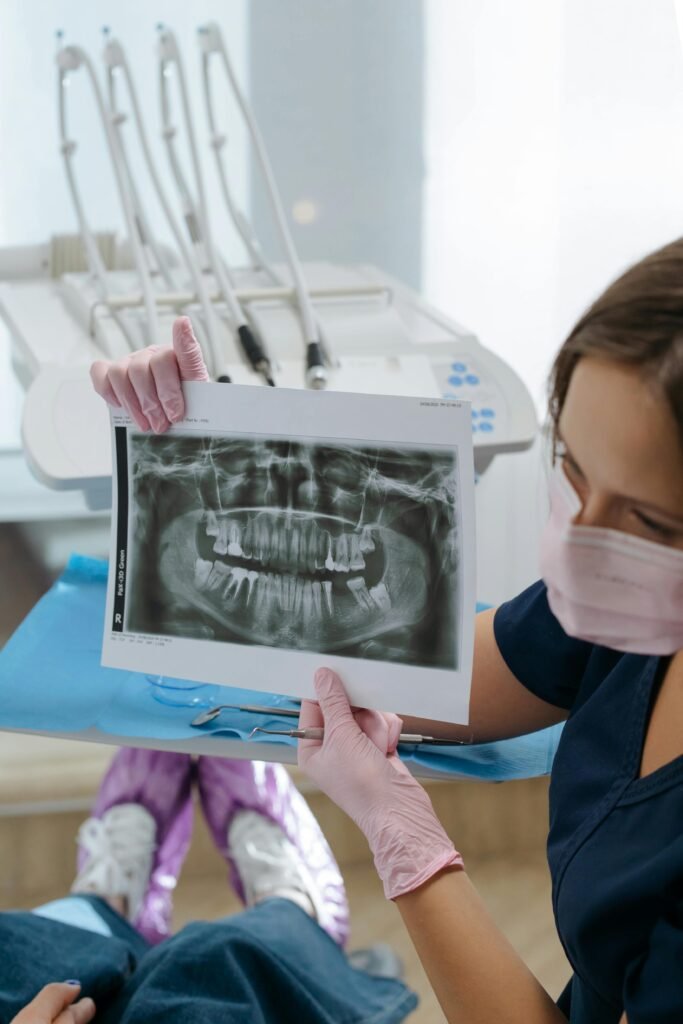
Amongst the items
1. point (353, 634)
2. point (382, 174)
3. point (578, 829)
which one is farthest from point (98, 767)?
point (382, 174)

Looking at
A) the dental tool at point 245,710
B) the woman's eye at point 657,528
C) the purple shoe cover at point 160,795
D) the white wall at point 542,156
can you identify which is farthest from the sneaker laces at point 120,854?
the white wall at point 542,156

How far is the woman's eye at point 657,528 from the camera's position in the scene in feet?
2.25

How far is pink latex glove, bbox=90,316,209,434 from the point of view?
899 millimetres

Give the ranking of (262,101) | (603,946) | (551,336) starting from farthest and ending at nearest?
(551,336), (262,101), (603,946)

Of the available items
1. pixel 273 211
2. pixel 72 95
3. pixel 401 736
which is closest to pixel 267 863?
pixel 401 736

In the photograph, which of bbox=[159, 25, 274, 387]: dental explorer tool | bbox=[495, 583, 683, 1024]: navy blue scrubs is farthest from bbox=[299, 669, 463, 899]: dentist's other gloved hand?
bbox=[159, 25, 274, 387]: dental explorer tool

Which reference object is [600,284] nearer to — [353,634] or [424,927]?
[353,634]

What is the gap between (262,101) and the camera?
191 centimetres

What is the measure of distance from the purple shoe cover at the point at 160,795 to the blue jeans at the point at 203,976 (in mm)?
281

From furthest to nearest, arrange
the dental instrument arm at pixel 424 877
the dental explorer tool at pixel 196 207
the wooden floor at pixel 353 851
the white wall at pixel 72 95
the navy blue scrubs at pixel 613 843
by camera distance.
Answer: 1. the white wall at pixel 72 95
2. the wooden floor at pixel 353 851
3. the dental explorer tool at pixel 196 207
4. the dental instrument arm at pixel 424 877
5. the navy blue scrubs at pixel 613 843

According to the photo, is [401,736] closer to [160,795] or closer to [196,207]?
[160,795]

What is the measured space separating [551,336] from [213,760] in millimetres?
1028

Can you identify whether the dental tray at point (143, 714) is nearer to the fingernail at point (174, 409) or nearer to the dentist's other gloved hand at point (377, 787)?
the dentist's other gloved hand at point (377, 787)

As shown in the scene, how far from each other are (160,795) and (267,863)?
0.19m
